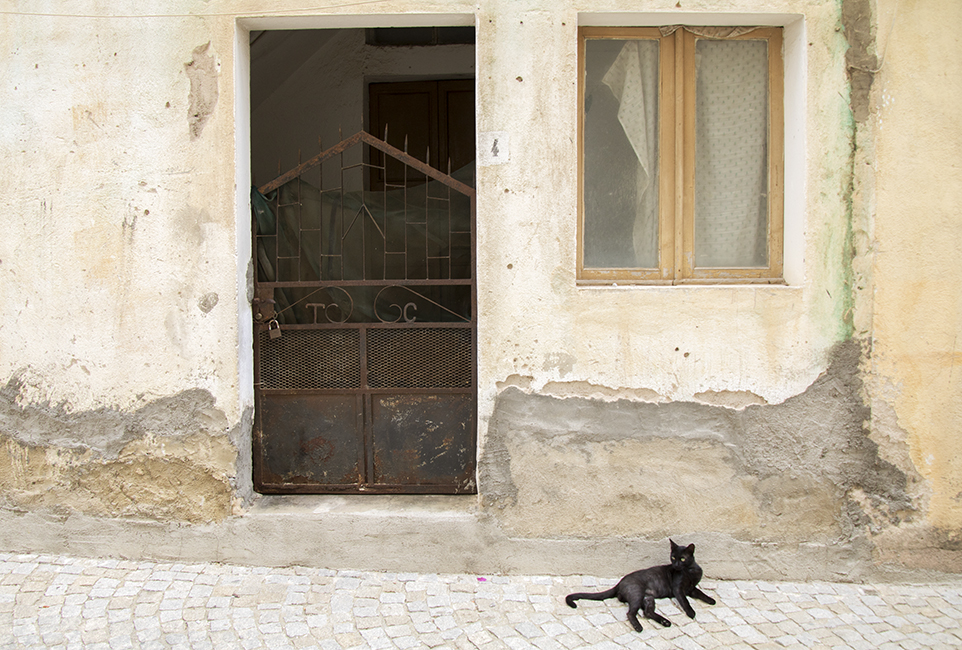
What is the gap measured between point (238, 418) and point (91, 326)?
3.12 feet

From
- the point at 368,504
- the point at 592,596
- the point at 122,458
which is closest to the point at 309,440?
the point at 368,504

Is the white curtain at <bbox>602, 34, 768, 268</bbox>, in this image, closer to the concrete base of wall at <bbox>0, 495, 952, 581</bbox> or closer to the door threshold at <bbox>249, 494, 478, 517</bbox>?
the concrete base of wall at <bbox>0, 495, 952, 581</bbox>

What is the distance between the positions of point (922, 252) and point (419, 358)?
271 centimetres

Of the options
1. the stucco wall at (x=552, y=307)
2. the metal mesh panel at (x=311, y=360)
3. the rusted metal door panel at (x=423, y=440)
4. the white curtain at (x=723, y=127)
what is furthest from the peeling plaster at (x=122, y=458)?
the white curtain at (x=723, y=127)

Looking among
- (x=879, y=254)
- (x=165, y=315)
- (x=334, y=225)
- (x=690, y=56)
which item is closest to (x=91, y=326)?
(x=165, y=315)

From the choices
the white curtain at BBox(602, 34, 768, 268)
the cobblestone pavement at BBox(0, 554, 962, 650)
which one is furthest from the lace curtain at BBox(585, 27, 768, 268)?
the cobblestone pavement at BBox(0, 554, 962, 650)

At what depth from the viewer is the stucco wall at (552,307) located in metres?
3.17

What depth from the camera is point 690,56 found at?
11.2 feet

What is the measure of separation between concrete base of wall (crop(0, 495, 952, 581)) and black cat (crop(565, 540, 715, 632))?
30cm

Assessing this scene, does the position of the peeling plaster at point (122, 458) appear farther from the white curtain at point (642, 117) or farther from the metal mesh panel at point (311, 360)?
the white curtain at point (642, 117)

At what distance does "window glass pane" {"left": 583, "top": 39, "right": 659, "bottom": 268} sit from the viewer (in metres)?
3.43

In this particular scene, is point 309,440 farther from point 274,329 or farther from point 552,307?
point 552,307

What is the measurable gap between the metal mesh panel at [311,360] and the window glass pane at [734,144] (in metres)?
2.06

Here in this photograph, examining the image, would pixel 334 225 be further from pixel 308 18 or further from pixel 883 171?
pixel 883 171
